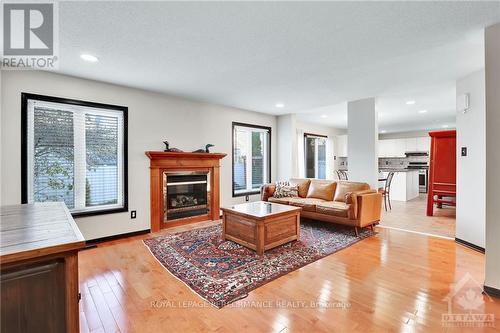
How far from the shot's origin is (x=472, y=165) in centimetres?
332

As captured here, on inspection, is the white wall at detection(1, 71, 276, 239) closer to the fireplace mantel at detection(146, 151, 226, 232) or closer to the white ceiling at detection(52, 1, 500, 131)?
the fireplace mantel at detection(146, 151, 226, 232)

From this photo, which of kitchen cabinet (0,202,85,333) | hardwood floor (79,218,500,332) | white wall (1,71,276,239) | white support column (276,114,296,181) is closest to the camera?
kitchen cabinet (0,202,85,333)

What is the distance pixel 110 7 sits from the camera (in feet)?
6.26

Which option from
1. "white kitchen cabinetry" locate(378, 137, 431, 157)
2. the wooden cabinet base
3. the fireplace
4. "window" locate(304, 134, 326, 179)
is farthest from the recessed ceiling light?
"white kitchen cabinetry" locate(378, 137, 431, 157)

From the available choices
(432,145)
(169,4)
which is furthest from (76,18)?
(432,145)

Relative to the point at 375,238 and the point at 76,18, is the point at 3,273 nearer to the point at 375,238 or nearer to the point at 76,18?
the point at 76,18

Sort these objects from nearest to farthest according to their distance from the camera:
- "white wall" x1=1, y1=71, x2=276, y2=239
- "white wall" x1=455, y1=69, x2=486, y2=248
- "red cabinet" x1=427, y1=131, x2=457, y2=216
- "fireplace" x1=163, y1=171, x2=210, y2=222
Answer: "white wall" x1=1, y1=71, x2=276, y2=239, "white wall" x1=455, y1=69, x2=486, y2=248, "fireplace" x1=163, y1=171, x2=210, y2=222, "red cabinet" x1=427, y1=131, x2=457, y2=216

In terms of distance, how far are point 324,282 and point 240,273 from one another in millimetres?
845

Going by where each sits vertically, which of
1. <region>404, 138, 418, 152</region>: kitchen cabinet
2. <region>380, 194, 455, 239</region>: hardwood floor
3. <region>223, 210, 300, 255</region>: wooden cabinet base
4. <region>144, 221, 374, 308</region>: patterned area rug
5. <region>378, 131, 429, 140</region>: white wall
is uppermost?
<region>378, 131, 429, 140</region>: white wall

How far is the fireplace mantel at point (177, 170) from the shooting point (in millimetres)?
4238

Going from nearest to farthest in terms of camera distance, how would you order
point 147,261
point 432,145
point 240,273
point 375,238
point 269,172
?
point 240,273 < point 147,261 < point 375,238 < point 432,145 < point 269,172

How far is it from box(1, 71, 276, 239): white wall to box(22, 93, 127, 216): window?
0.31 ft

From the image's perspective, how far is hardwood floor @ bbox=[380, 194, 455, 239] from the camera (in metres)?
4.22

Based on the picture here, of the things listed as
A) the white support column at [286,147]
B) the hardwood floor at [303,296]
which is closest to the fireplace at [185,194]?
the hardwood floor at [303,296]
